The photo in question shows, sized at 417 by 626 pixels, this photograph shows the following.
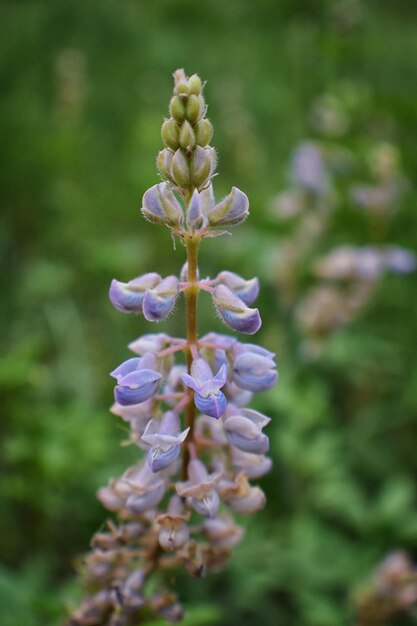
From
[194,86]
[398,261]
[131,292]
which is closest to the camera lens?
[194,86]

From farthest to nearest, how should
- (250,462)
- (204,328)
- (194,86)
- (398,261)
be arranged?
(204,328) → (398,261) → (250,462) → (194,86)

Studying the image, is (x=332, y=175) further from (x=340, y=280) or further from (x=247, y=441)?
(x=247, y=441)

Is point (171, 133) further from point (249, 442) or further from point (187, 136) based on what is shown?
point (249, 442)

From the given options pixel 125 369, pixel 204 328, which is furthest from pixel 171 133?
pixel 204 328

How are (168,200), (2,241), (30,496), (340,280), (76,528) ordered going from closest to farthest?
(168,200) → (30,496) → (76,528) → (340,280) → (2,241)

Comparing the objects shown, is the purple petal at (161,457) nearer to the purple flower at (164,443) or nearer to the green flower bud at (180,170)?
the purple flower at (164,443)

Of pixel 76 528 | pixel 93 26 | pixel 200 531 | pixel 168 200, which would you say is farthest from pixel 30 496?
pixel 93 26
